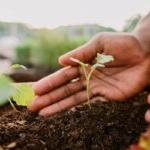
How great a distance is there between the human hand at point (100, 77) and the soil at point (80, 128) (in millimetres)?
71

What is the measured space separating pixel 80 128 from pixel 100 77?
1.45 ft

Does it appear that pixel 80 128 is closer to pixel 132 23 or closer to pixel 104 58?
pixel 104 58

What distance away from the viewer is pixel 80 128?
1.29 m

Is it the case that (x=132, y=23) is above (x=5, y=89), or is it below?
below

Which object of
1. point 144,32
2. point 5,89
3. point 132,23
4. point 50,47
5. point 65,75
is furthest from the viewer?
point 50,47

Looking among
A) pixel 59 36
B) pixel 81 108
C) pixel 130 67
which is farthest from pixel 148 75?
pixel 59 36

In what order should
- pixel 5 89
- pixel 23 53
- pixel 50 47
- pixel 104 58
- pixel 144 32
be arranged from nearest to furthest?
pixel 5 89
pixel 104 58
pixel 144 32
pixel 50 47
pixel 23 53

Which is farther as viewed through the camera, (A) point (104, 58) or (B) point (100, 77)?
(B) point (100, 77)

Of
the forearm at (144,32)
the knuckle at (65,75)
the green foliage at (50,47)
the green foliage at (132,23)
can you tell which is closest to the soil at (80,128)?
the knuckle at (65,75)

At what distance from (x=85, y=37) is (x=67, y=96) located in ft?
8.07

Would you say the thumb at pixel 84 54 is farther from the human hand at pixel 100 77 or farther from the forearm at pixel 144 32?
the forearm at pixel 144 32

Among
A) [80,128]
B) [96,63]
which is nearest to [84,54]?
[96,63]

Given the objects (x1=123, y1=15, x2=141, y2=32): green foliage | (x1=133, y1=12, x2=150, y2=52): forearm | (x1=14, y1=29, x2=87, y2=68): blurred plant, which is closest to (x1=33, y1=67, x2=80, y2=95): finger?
(x1=133, y1=12, x2=150, y2=52): forearm

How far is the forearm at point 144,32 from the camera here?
1.79 meters
